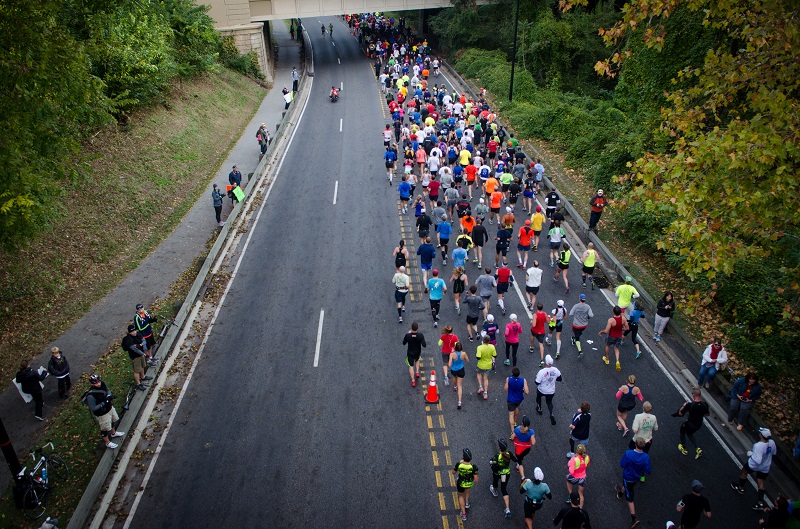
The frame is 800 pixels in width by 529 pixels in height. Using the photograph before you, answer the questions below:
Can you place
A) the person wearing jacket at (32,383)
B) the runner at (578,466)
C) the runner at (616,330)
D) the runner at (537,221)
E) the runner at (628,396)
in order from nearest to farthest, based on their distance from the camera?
the runner at (578,466) < the runner at (628,396) < the person wearing jacket at (32,383) < the runner at (616,330) < the runner at (537,221)

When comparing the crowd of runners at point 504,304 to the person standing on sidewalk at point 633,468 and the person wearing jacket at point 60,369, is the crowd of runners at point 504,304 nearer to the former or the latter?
the person standing on sidewalk at point 633,468

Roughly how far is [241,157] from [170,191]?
5.85 m

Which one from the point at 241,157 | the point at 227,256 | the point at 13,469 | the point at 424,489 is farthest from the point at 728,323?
the point at 241,157

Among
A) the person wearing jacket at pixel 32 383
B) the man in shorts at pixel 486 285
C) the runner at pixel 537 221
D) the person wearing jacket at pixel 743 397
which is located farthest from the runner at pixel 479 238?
the person wearing jacket at pixel 32 383

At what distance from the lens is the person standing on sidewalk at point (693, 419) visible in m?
10.7

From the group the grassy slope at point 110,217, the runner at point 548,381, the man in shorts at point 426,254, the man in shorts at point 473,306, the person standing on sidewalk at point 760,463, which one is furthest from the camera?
the man in shorts at point 426,254

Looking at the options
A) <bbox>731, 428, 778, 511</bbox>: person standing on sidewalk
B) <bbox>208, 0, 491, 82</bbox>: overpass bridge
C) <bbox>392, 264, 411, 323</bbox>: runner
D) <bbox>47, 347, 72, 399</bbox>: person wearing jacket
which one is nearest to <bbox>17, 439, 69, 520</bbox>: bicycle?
<bbox>47, 347, 72, 399</bbox>: person wearing jacket

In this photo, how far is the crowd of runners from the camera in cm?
992

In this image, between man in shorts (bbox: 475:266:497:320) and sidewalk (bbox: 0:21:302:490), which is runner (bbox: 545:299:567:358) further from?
sidewalk (bbox: 0:21:302:490)

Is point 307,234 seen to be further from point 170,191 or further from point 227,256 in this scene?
point 170,191

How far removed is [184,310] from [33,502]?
618 cm

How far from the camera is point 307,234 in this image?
20406 millimetres

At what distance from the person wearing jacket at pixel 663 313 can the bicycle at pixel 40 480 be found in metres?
13.6

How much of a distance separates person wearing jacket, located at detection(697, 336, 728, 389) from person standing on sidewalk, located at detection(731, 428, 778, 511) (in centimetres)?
255
